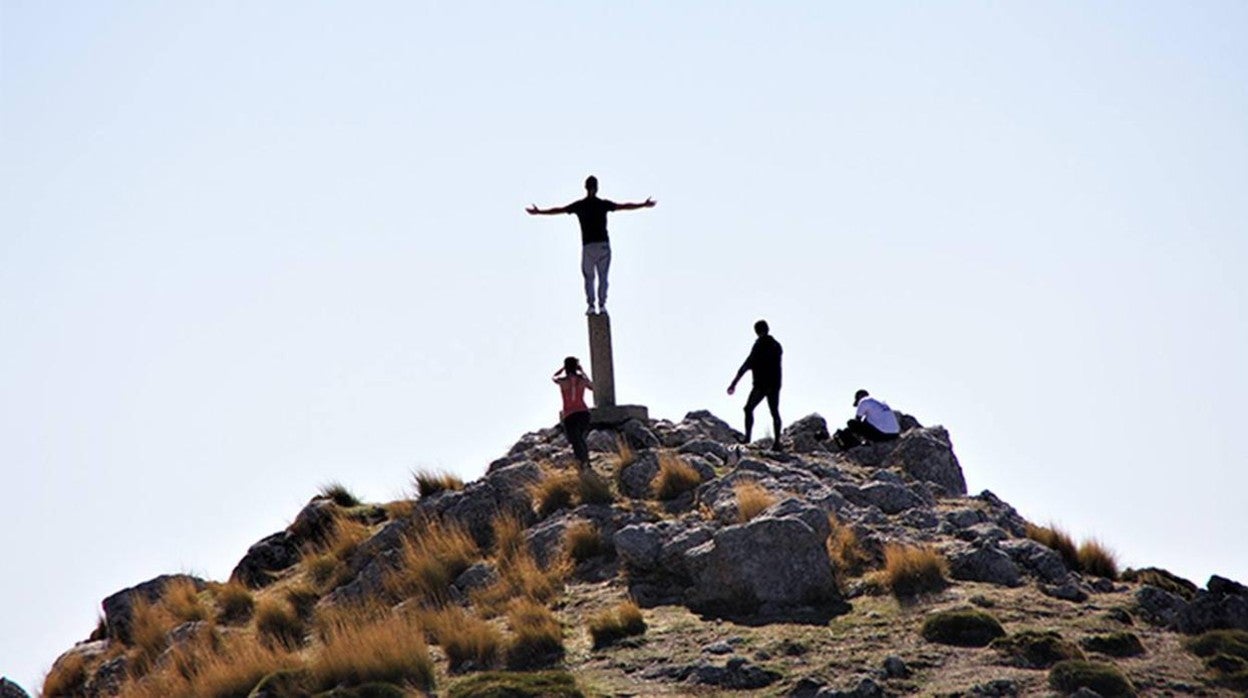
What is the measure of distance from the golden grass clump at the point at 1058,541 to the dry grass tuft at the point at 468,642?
27.6 feet

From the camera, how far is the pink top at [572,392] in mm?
34625

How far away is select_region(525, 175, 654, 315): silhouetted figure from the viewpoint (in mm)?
36156

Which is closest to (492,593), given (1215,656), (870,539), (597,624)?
(597,624)

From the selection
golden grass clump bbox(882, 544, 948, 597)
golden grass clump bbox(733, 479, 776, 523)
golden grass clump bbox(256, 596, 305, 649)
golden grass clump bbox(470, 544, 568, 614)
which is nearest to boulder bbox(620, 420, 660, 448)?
golden grass clump bbox(733, 479, 776, 523)

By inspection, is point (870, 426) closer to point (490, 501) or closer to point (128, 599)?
point (490, 501)

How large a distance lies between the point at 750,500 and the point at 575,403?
3.88 metres

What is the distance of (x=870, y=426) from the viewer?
37.9 meters

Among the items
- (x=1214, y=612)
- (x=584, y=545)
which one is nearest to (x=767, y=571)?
(x=584, y=545)

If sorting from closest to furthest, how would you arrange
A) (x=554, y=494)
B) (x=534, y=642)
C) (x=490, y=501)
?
(x=534, y=642) → (x=554, y=494) → (x=490, y=501)

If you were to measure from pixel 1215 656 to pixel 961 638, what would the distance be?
9.85ft

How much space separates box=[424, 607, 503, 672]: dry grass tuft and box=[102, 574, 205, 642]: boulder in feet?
23.6

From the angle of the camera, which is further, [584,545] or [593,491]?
[593,491]

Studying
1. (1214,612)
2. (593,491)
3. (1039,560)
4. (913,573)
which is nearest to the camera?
(1214,612)

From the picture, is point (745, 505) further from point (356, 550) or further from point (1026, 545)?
point (356, 550)
